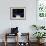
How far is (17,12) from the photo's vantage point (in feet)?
24.4

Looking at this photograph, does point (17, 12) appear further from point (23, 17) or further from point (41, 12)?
point (41, 12)

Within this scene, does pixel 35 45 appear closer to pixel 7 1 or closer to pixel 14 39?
pixel 14 39

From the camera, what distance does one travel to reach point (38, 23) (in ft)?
24.5

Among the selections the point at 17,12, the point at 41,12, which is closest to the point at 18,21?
the point at 17,12

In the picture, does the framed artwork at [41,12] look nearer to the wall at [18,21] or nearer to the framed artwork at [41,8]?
the framed artwork at [41,8]

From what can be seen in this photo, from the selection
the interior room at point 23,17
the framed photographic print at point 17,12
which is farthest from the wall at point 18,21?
the framed photographic print at point 17,12

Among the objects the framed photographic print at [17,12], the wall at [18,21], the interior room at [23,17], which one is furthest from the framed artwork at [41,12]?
the framed photographic print at [17,12]

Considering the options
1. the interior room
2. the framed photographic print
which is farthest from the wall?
the framed photographic print

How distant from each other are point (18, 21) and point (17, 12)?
441 millimetres

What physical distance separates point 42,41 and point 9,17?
6.52 ft

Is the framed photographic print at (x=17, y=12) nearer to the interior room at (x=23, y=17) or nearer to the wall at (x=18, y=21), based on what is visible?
the interior room at (x=23, y=17)

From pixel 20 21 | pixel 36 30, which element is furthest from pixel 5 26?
pixel 36 30

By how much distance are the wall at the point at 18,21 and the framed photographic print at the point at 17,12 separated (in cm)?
15

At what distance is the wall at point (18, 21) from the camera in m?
7.40
